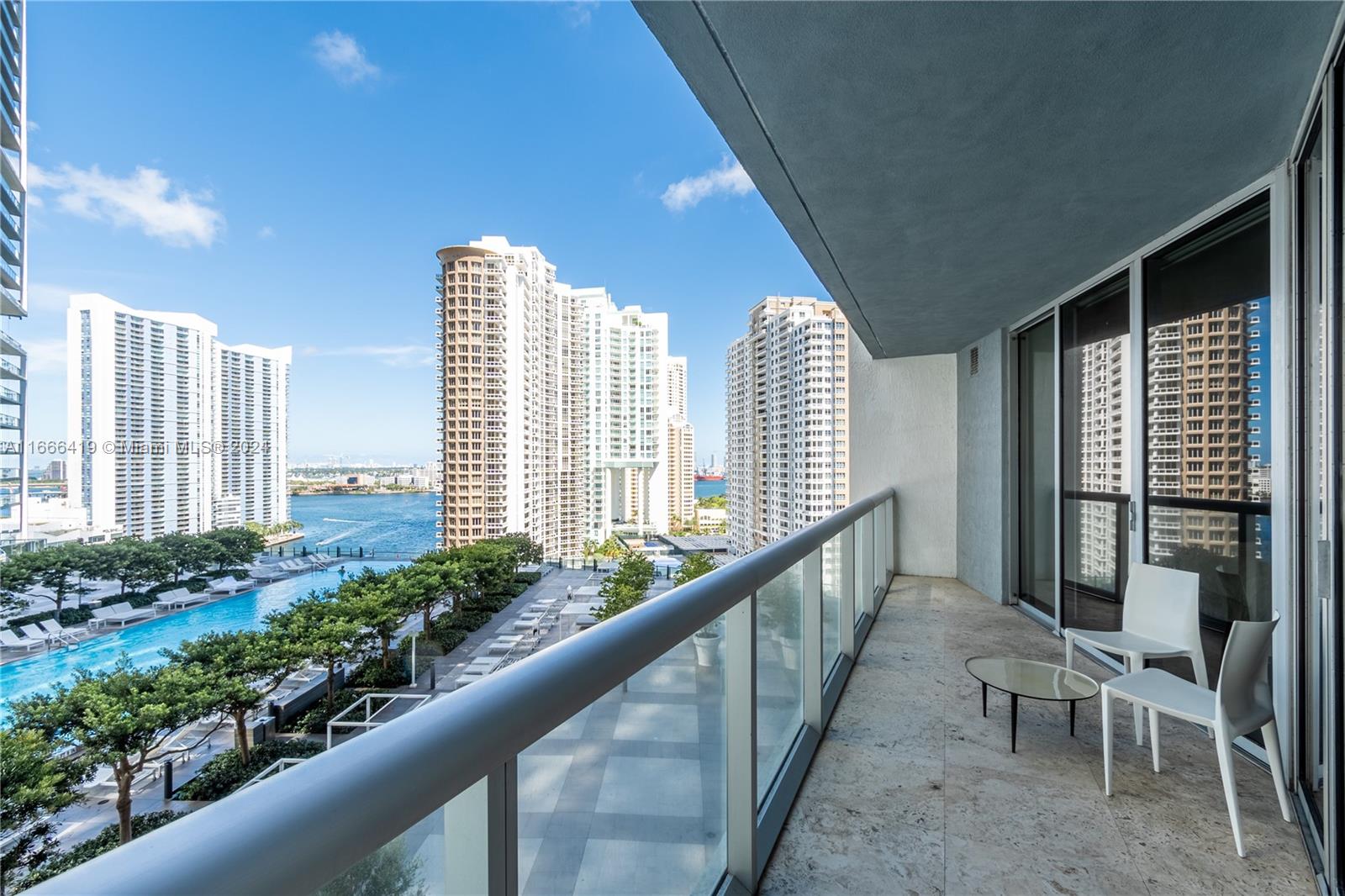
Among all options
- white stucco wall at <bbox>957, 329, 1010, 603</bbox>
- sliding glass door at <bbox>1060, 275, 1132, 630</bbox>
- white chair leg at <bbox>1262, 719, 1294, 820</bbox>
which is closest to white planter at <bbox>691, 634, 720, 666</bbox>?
white chair leg at <bbox>1262, 719, 1294, 820</bbox>

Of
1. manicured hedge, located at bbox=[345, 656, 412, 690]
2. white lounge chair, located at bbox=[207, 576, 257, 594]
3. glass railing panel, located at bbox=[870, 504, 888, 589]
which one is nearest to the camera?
glass railing panel, located at bbox=[870, 504, 888, 589]

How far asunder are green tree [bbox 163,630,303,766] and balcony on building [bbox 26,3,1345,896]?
8.34 m

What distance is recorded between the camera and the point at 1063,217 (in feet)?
10.3

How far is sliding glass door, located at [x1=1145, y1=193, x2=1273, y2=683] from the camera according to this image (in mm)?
2820

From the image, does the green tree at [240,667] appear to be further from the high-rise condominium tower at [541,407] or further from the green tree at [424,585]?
the high-rise condominium tower at [541,407]

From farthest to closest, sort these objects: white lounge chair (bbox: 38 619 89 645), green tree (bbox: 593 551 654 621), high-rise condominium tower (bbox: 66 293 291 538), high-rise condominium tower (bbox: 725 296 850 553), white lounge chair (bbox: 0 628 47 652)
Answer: high-rise condominium tower (bbox: 725 296 850 553) < high-rise condominium tower (bbox: 66 293 291 538) < green tree (bbox: 593 551 654 621) < white lounge chair (bbox: 38 619 89 645) < white lounge chair (bbox: 0 628 47 652)

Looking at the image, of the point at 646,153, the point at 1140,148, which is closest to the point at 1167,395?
the point at 1140,148

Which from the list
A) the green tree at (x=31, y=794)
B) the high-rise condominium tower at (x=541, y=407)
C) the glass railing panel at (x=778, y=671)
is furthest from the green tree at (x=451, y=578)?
the glass railing panel at (x=778, y=671)

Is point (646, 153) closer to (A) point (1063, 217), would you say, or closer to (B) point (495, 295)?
(B) point (495, 295)

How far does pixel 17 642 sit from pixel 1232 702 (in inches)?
498

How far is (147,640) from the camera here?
37.4 feet

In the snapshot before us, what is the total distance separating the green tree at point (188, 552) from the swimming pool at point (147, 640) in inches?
33.2

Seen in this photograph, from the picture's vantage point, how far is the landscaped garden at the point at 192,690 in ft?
20.2

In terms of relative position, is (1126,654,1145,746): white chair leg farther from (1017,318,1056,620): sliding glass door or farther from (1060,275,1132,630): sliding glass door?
(1017,318,1056,620): sliding glass door
